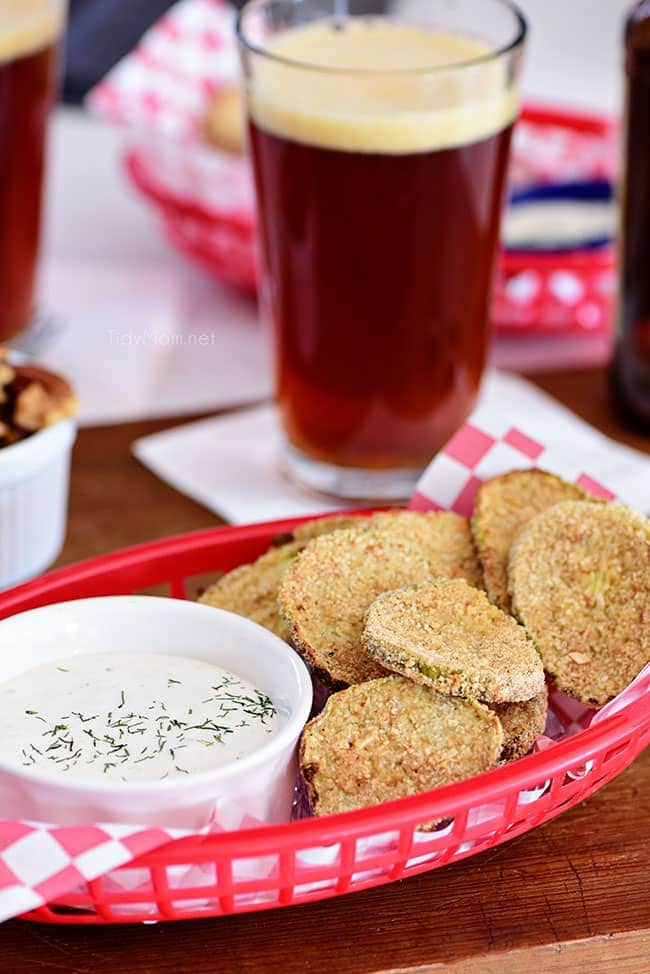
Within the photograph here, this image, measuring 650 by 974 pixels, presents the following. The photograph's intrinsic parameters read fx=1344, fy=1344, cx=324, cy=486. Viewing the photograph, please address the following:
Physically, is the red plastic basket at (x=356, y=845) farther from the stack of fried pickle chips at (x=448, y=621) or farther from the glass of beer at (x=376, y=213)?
the glass of beer at (x=376, y=213)

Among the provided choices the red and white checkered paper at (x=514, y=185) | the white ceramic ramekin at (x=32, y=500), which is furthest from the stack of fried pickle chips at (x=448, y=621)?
the red and white checkered paper at (x=514, y=185)

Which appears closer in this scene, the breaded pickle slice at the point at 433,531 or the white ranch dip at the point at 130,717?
the white ranch dip at the point at 130,717

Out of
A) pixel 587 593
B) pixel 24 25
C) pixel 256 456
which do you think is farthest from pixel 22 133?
pixel 587 593

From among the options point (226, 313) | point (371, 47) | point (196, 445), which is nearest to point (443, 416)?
point (196, 445)

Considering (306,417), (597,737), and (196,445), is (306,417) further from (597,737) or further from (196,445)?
(597,737)

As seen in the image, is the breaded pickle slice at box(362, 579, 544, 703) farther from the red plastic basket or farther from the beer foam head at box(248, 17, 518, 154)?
the beer foam head at box(248, 17, 518, 154)

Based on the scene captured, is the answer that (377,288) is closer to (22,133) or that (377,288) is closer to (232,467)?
(232,467)
